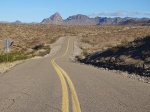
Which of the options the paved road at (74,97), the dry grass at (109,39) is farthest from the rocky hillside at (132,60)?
the dry grass at (109,39)

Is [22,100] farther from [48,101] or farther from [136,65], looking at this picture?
[136,65]

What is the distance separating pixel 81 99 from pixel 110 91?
1.61m

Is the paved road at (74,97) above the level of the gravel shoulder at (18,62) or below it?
above

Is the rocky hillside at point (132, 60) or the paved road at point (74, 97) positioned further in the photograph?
the rocky hillside at point (132, 60)

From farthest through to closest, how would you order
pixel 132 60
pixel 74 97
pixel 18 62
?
pixel 18 62 → pixel 132 60 → pixel 74 97

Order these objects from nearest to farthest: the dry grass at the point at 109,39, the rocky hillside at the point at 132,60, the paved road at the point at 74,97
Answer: the paved road at the point at 74,97 → the rocky hillside at the point at 132,60 → the dry grass at the point at 109,39

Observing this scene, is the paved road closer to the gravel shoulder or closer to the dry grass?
the gravel shoulder

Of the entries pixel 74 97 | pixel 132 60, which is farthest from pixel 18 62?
pixel 74 97

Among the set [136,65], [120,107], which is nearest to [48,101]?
[120,107]

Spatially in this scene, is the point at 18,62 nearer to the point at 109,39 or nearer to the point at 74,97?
the point at 74,97

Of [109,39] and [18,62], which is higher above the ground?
[18,62]

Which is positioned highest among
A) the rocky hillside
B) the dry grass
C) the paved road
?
the paved road

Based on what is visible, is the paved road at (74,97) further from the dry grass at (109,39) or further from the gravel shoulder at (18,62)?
the dry grass at (109,39)

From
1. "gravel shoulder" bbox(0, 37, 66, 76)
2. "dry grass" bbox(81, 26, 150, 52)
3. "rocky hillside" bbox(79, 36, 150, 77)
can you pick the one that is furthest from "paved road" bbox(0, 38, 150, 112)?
"dry grass" bbox(81, 26, 150, 52)
